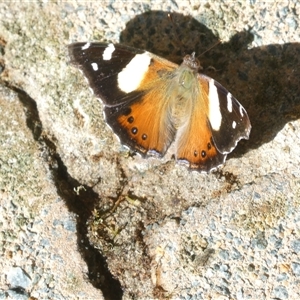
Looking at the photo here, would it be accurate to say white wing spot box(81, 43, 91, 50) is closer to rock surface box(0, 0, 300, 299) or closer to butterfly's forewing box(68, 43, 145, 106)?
butterfly's forewing box(68, 43, 145, 106)

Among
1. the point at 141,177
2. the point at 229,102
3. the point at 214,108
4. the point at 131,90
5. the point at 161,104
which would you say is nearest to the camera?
the point at 229,102

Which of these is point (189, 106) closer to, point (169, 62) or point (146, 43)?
point (169, 62)

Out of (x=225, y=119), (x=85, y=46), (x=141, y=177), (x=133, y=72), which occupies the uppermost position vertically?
(x=85, y=46)

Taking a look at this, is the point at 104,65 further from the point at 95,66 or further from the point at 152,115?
the point at 152,115

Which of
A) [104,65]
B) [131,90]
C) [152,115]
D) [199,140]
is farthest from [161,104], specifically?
[104,65]

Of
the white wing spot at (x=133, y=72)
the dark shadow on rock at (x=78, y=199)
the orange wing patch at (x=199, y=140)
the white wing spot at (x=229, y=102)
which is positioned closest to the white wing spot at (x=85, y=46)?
the white wing spot at (x=133, y=72)

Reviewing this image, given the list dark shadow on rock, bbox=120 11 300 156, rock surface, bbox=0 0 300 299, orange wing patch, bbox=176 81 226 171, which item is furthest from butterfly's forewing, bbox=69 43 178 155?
dark shadow on rock, bbox=120 11 300 156
